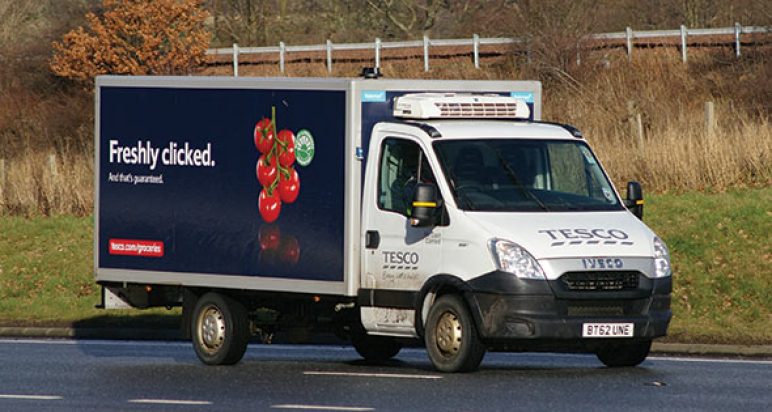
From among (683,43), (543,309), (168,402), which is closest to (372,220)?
(543,309)

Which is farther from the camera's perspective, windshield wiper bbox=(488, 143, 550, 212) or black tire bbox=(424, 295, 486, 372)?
windshield wiper bbox=(488, 143, 550, 212)

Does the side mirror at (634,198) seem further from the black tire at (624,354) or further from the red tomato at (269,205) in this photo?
the red tomato at (269,205)

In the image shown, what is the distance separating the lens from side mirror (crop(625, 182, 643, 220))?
16.5 meters

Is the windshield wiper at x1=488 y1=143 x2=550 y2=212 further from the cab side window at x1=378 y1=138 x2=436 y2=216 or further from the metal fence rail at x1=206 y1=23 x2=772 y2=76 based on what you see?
the metal fence rail at x1=206 y1=23 x2=772 y2=76

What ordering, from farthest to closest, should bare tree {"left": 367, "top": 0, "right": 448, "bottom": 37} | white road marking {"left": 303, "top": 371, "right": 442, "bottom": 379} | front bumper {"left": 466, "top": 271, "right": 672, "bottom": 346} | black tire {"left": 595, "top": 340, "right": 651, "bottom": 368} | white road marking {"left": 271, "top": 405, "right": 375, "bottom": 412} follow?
bare tree {"left": 367, "top": 0, "right": 448, "bottom": 37}, black tire {"left": 595, "top": 340, "right": 651, "bottom": 368}, white road marking {"left": 303, "top": 371, "right": 442, "bottom": 379}, front bumper {"left": 466, "top": 271, "right": 672, "bottom": 346}, white road marking {"left": 271, "top": 405, "right": 375, "bottom": 412}

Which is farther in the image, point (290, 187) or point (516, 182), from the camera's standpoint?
point (290, 187)

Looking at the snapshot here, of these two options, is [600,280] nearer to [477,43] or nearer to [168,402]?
[168,402]

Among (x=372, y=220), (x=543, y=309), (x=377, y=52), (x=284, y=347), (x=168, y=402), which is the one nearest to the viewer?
(x=168, y=402)

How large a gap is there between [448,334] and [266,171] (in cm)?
255

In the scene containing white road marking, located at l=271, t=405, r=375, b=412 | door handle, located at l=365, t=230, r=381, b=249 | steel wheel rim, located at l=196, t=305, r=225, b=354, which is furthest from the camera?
steel wheel rim, located at l=196, t=305, r=225, b=354

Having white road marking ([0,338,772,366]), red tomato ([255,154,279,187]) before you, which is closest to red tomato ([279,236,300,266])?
red tomato ([255,154,279,187])

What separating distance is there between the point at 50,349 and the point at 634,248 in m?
7.98

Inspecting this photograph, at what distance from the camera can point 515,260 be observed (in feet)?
49.6

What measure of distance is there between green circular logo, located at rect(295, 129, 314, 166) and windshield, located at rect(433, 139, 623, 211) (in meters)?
1.22
